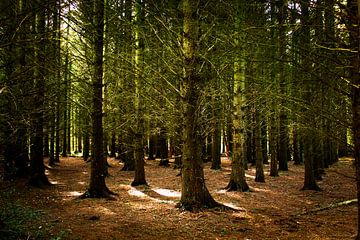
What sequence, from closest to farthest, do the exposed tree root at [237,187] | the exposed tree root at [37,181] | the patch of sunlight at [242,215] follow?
1. the patch of sunlight at [242,215]
2. the exposed tree root at [37,181]
3. the exposed tree root at [237,187]

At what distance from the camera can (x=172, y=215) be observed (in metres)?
8.59

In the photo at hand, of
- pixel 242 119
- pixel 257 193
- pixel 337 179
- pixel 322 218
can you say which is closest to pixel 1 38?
pixel 322 218

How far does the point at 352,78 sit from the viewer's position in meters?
4.25

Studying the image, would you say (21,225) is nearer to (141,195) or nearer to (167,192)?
(141,195)

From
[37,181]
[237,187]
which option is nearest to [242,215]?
[237,187]

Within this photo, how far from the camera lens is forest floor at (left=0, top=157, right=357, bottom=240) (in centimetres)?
702

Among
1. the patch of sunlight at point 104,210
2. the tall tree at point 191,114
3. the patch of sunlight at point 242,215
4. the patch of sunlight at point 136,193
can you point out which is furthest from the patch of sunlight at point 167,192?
the patch of sunlight at point 242,215

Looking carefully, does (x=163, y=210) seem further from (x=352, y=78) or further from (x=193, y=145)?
(x=352, y=78)

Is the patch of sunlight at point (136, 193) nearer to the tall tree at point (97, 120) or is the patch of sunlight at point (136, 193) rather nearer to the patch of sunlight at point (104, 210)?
the tall tree at point (97, 120)

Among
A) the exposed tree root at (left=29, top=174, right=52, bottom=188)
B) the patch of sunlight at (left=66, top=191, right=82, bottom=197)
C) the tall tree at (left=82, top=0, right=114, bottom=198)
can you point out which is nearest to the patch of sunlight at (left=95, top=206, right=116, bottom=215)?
the tall tree at (left=82, top=0, right=114, bottom=198)

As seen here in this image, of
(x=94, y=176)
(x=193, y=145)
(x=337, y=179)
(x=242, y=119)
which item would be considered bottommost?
(x=337, y=179)

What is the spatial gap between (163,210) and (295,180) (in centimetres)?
1042

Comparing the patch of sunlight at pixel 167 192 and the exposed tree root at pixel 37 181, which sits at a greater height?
the exposed tree root at pixel 37 181

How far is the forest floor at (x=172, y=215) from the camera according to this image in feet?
23.0
